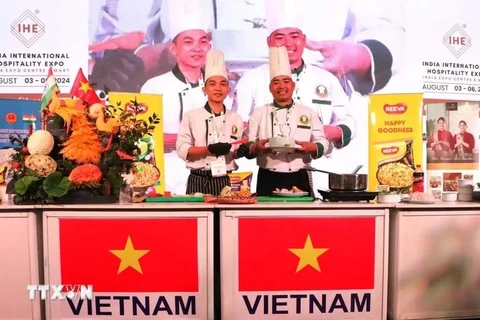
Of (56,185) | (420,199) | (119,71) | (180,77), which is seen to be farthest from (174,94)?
(420,199)

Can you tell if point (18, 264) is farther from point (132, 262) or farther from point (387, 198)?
point (387, 198)

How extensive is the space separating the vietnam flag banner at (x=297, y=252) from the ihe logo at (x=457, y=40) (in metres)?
3.30

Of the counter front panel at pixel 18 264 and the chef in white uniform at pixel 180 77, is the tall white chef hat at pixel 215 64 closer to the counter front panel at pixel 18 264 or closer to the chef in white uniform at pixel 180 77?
the chef in white uniform at pixel 180 77

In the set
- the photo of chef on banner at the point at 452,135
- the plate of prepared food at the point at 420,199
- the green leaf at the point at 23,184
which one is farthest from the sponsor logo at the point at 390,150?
the green leaf at the point at 23,184

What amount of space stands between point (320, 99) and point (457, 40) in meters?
1.62

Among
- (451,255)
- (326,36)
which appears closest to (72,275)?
(451,255)

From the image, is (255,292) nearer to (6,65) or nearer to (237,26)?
(237,26)

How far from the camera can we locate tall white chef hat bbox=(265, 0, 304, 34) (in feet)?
14.1

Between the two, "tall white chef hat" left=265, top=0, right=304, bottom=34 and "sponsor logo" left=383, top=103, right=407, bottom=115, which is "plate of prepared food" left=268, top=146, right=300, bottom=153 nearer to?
"sponsor logo" left=383, top=103, right=407, bottom=115

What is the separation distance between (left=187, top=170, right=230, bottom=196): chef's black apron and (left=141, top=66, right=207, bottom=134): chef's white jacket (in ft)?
4.65

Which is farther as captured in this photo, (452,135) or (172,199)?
(452,135)

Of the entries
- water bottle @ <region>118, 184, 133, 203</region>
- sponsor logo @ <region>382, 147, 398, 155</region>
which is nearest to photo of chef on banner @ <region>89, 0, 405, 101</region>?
sponsor logo @ <region>382, 147, 398, 155</region>

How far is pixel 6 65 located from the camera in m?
4.10

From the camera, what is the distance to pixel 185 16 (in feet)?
13.9
